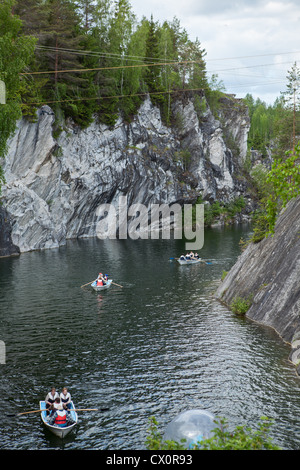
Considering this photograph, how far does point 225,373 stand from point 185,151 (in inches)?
3250

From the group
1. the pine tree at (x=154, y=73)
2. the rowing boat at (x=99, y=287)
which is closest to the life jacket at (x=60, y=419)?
the rowing boat at (x=99, y=287)

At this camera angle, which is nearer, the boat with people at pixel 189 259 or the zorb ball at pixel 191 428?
the zorb ball at pixel 191 428

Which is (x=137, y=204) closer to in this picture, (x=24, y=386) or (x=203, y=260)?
(x=203, y=260)

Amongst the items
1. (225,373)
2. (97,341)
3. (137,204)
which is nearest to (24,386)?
(97,341)

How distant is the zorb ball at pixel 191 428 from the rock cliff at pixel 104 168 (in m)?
45.2

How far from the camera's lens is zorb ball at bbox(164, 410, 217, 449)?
11.3 meters

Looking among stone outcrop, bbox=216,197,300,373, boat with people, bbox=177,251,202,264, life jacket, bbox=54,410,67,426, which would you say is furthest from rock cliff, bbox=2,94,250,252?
life jacket, bbox=54,410,67,426

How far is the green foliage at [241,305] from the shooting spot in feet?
92.7

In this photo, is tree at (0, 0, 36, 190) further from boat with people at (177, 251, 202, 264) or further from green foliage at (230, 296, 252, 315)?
boat with people at (177, 251, 202, 264)

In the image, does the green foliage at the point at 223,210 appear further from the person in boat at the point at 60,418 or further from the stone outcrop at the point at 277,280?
the person in boat at the point at 60,418

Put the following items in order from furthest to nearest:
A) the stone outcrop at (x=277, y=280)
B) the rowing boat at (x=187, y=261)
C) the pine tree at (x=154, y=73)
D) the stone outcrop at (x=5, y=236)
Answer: the pine tree at (x=154, y=73), the stone outcrop at (x=5, y=236), the rowing boat at (x=187, y=261), the stone outcrop at (x=277, y=280)

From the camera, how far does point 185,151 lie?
97750 millimetres

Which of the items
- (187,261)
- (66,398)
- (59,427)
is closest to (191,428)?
(59,427)

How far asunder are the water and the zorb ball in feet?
10.8
